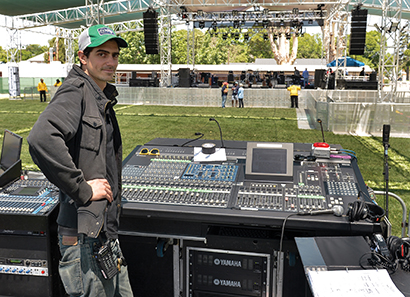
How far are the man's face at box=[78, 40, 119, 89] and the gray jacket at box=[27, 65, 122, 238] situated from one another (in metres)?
0.07

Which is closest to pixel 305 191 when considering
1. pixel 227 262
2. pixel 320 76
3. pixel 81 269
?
pixel 227 262

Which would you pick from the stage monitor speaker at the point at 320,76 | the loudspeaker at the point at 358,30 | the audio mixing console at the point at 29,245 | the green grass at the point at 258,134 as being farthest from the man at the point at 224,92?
the audio mixing console at the point at 29,245

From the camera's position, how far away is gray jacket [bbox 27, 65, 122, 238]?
185 centimetres

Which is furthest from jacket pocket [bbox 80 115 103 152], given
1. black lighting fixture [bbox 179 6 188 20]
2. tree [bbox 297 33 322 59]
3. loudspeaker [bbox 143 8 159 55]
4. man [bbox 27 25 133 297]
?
tree [bbox 297 33 322 59]

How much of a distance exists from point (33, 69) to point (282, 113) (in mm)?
36829

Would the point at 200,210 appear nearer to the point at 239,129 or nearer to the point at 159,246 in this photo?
the point at 159,246

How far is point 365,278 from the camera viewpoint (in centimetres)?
189

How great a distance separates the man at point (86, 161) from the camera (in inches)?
73.5

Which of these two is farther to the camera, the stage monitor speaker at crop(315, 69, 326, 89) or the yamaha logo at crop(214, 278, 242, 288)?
the stage monitor speaker at crop(315, 69, 326, 89)

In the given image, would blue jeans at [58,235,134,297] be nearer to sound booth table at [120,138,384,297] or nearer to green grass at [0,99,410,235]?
sound booth table at [120,138,384,297]

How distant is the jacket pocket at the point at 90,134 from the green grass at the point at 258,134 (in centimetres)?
412

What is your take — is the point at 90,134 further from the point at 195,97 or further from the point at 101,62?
the point at 195,97

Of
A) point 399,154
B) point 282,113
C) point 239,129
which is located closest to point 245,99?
point 282,113

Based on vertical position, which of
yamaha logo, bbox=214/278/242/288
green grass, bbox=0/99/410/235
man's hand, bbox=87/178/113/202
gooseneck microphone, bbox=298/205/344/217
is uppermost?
man's hand, bbox=87/178/113/202
